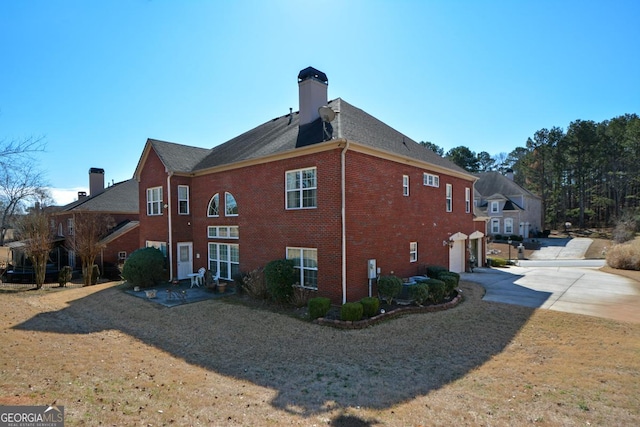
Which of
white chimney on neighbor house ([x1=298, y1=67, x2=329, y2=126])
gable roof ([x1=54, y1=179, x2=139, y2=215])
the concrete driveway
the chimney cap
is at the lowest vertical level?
the concrete driveway

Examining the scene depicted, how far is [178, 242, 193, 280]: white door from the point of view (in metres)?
18.6

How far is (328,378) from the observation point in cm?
723

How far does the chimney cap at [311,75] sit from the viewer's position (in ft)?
50.9

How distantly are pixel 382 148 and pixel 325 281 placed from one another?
5792 millimetres

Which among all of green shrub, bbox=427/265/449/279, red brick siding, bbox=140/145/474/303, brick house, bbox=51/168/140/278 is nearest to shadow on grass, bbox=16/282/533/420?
green shrub, bbox=427/265/449/279

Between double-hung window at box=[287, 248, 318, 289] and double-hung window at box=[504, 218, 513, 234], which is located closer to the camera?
double-hung window at box=[287, 248, 318, 289]

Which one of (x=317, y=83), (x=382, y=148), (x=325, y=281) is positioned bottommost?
(x=325, y=281)

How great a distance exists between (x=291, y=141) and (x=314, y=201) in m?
3.15

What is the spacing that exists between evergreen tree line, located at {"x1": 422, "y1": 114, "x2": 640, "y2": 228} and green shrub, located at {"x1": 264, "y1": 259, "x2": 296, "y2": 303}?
50.0 metres

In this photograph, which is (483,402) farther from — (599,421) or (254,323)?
(254,323)

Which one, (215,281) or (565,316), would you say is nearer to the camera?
(565,316)

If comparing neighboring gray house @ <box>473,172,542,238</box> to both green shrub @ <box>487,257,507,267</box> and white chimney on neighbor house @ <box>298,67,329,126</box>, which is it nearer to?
green shrub @ <box>487,257,507,267</box>

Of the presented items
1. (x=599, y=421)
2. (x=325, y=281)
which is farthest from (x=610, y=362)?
(x=325, y=281)

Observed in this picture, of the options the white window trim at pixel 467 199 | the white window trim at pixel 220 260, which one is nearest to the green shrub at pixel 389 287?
the white window trim at pixel 220 260
